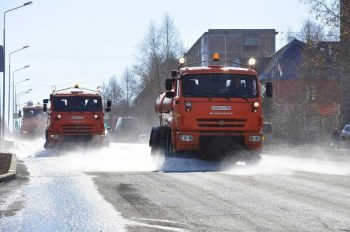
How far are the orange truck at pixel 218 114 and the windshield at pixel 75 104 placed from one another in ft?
A: 34.7

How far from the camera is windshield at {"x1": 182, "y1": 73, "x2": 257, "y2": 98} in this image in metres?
18.0

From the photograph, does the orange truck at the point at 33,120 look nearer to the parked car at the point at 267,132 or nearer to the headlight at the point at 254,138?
the parked car at the point at 267,132

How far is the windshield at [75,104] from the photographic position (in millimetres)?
28406

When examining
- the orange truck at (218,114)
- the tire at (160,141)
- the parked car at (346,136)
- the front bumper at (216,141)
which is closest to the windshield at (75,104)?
the tire at (160,141)

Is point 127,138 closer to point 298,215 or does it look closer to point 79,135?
point 79,135

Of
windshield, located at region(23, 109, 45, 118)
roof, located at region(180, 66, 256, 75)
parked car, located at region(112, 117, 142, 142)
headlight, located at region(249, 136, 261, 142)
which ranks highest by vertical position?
roof, located at region(180, 66, 256, 75)

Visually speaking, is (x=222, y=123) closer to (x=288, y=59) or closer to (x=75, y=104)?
(x=75, y=104)

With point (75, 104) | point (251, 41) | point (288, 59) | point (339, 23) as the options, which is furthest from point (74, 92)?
point (251, 41)

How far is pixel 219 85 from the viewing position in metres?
18.2

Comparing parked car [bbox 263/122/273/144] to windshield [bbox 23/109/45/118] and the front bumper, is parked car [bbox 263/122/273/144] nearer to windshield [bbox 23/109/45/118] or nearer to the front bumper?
windshield [bbox 23/109/45/118]

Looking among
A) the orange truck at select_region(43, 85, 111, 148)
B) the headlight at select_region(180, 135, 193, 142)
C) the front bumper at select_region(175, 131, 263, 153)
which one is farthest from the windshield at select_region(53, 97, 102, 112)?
the headlight at select_region(180, 135, 193, 142)

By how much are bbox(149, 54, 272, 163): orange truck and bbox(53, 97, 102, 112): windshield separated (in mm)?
10584

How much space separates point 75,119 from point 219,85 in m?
11.3

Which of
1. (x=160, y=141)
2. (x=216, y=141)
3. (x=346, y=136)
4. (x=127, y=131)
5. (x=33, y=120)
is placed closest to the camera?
(x=216, y=141)
